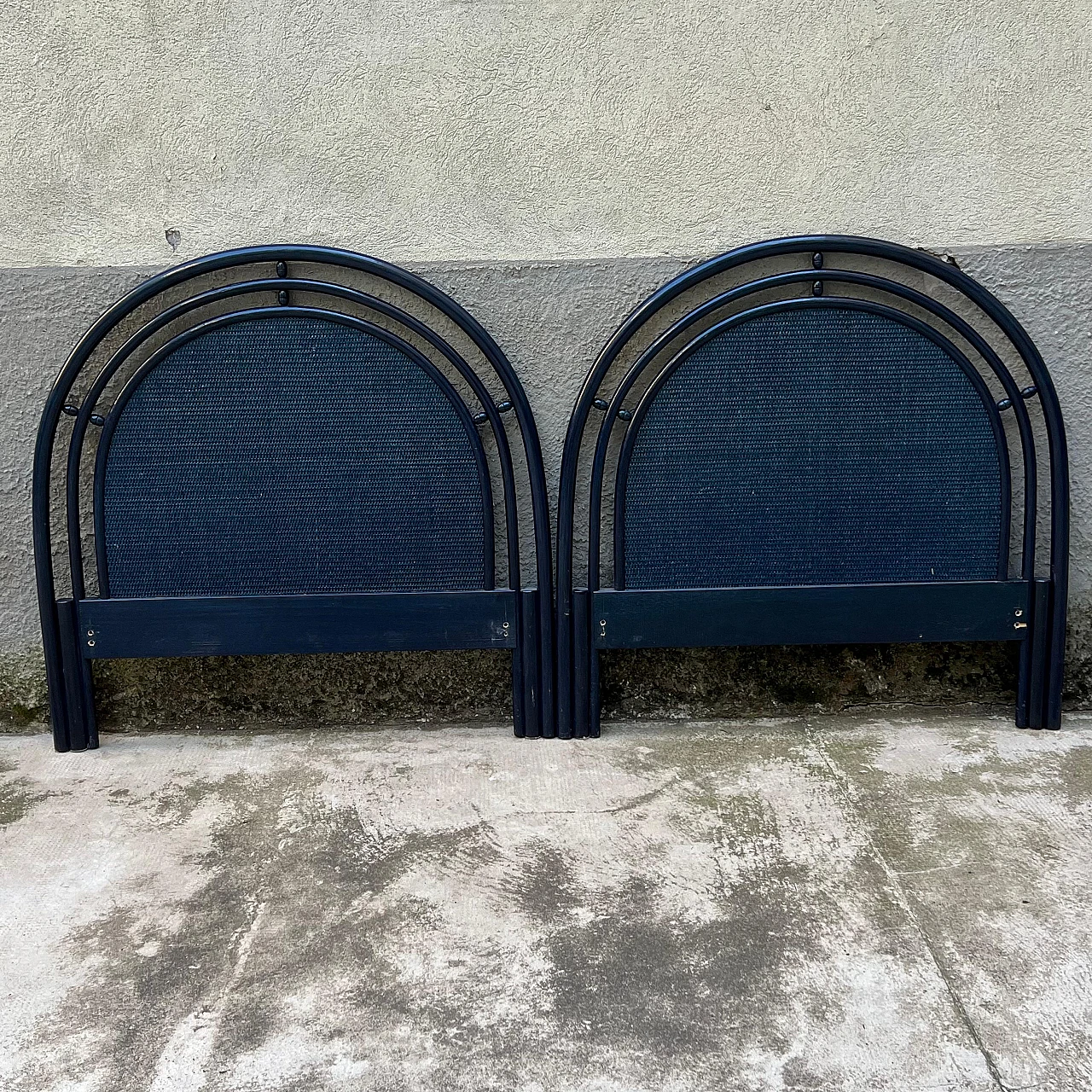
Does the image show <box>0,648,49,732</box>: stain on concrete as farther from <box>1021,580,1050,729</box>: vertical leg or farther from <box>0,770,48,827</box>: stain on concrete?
<box>1021,580,1050,729</box>: vertical leg

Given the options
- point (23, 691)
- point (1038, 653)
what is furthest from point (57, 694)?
point (1038, 653)

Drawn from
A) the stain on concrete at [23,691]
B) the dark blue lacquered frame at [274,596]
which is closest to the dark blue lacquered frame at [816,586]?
the dark blue lacquered frame at [274,596]

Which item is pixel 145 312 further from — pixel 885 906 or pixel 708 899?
pixel 885 906

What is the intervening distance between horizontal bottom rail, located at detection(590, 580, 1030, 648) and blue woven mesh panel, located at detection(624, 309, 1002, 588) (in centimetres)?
4

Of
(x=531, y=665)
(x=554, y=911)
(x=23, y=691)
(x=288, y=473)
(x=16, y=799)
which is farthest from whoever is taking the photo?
(x=23, y=691)

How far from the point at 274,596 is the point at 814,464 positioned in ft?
4.80

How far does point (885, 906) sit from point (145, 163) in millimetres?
2510

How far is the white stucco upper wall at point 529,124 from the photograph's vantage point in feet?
8.85

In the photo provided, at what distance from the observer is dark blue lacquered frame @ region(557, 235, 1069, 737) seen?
270 cm

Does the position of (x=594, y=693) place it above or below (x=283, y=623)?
below

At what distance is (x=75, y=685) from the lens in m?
2.80

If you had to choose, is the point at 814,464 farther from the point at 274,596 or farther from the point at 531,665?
the point at 274,596

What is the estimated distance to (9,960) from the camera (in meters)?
1.92

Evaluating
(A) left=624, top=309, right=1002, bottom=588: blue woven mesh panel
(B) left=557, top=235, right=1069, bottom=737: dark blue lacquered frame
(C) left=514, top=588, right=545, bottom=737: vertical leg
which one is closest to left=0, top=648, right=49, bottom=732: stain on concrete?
(C) left=514, top=588, right=545, bottom=737: vertical leg
